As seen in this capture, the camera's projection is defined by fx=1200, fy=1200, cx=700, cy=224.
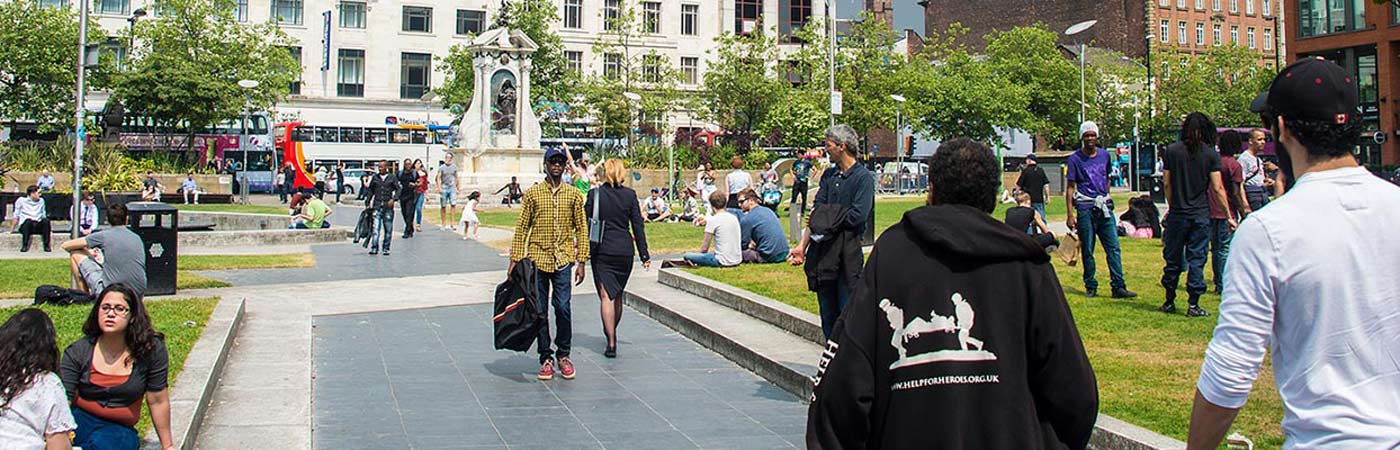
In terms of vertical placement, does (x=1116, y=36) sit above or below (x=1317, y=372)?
above

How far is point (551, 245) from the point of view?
8.62 m

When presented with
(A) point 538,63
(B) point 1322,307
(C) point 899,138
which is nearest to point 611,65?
(A) point 538,63

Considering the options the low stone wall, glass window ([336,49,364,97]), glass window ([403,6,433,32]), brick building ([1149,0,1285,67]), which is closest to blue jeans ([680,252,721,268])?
the low stone wall

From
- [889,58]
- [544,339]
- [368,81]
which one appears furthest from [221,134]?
[544,339]

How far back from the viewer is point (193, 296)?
12648 mm

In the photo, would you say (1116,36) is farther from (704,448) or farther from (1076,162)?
(704,448)

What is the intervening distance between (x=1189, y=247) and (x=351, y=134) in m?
57.2

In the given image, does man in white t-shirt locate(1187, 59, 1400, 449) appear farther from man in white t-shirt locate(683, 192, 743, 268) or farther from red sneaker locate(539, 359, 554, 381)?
man in white t-shirt locate(683, 192, 743, 268)

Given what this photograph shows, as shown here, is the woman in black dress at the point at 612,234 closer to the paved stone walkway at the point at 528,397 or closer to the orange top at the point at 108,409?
the paved stone walkway at the point at 528,397

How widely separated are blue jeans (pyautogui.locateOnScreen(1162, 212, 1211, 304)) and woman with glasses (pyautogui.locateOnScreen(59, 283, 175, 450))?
726 cm

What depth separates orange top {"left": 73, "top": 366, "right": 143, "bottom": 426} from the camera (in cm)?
554

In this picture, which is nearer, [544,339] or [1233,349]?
[1233,349]

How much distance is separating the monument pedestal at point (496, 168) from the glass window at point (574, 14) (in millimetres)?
25681

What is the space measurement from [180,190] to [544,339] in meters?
36.1
